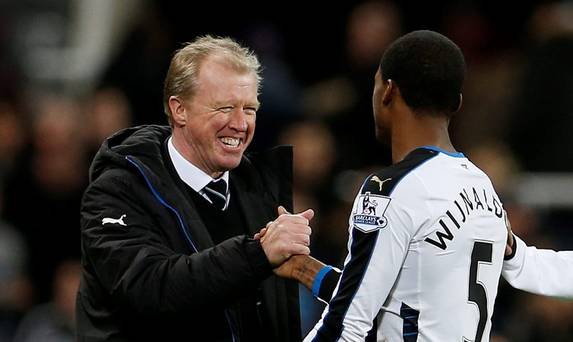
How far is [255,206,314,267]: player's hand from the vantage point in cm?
A: 429

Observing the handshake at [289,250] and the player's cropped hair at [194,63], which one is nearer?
the handshake at [289,250]

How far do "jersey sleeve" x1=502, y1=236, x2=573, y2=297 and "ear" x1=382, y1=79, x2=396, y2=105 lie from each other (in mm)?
736

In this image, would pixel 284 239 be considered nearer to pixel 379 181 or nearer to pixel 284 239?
pixel 284 239

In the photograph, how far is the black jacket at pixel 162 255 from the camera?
4.26 metres

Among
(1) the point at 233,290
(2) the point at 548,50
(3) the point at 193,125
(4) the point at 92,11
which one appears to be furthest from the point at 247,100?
(4) the point at 92,11

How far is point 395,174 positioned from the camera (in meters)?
3.95

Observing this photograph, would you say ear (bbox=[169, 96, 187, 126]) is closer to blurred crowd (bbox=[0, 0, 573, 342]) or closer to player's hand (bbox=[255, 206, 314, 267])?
player's hand (bbox=[255, 206, 314, 267])

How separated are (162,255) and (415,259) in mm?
896

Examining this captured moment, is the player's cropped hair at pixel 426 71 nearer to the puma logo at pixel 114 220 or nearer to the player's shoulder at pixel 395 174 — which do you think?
the player's shoulder at pixel 395 174

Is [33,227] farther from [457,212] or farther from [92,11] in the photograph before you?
[457,212]

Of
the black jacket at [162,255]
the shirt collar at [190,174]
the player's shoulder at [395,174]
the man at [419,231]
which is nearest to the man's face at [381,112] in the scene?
the man at [419,231]

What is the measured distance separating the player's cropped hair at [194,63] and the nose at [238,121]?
154mm

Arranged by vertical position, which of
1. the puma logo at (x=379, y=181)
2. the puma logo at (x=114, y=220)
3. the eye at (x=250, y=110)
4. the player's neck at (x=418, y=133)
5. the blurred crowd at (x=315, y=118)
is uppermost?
the player's neck at (x=418, y=133)

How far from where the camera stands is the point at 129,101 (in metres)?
8.41
